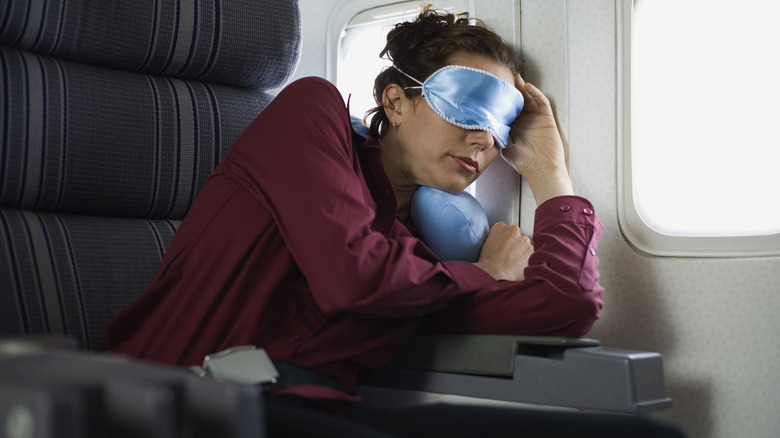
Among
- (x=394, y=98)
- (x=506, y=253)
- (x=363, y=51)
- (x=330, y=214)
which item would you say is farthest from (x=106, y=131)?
(x=363, y=51)

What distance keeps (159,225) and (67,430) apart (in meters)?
1.21

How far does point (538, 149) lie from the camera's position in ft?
6.54

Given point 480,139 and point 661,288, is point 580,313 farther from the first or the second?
point 480,139

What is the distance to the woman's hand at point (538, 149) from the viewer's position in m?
1.94

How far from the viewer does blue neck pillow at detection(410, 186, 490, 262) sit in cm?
191

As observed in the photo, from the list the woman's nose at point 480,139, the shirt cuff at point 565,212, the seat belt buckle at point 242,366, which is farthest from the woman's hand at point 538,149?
the seat belt buckle at point 242,366

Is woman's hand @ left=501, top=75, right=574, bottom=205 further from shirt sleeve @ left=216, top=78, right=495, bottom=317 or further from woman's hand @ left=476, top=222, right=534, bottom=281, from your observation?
shirt sleeve @ left=216, top=78, right=495, bottom=317

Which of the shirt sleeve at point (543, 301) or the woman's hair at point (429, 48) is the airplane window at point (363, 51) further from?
the shirt sleeve at point (543, 301)

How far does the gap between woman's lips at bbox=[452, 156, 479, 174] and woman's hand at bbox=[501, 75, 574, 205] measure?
17cm

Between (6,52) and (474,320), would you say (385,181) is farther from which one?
(6,52)

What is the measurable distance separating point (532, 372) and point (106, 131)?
1087 millimetres

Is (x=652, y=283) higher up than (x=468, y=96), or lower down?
lower down

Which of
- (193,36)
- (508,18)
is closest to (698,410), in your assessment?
(508,18)

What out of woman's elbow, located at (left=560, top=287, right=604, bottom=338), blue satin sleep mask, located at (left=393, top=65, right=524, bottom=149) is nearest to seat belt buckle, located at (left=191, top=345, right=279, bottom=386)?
woman's elbow, located at (left=560, top=287, right=604, bottom=338)
